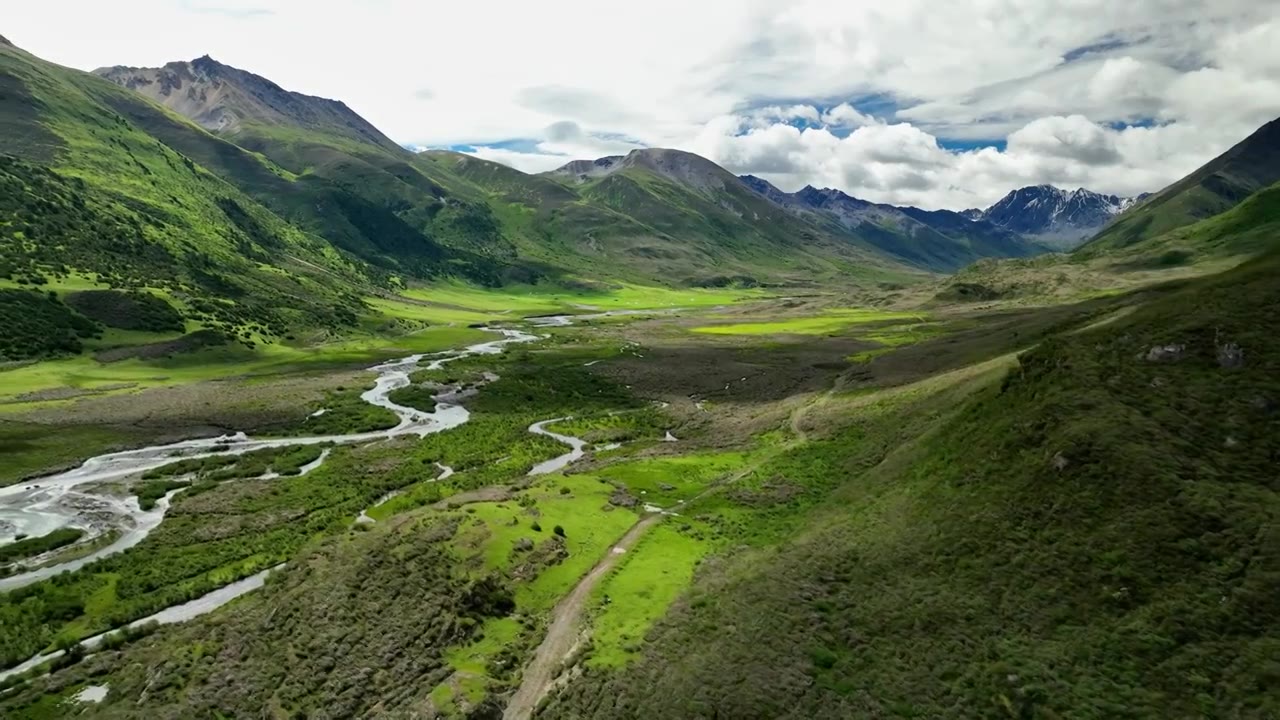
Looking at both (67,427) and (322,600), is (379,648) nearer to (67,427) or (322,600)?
(322,600)

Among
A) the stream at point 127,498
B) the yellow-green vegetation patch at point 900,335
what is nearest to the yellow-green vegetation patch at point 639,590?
the stream at point 127,498

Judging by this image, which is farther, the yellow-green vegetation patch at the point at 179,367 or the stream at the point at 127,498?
the yellow-green vegetation patch at the point at 179,367

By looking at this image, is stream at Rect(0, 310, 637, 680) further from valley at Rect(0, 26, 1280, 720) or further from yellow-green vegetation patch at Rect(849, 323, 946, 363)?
yellow-green vegetation patch at Rect(849, 323, 946, 363)

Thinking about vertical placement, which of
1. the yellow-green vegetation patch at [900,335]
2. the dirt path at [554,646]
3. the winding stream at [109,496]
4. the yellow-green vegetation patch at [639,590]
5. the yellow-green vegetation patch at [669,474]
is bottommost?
the winding stream at [109,496]

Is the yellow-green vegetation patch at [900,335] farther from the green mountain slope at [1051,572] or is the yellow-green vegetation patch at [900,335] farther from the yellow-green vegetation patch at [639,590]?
the yellow-green vegetation patch at [639,590]

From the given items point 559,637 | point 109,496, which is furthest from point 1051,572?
point 109,496

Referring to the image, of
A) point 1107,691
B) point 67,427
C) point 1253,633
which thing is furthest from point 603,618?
point 67,427
